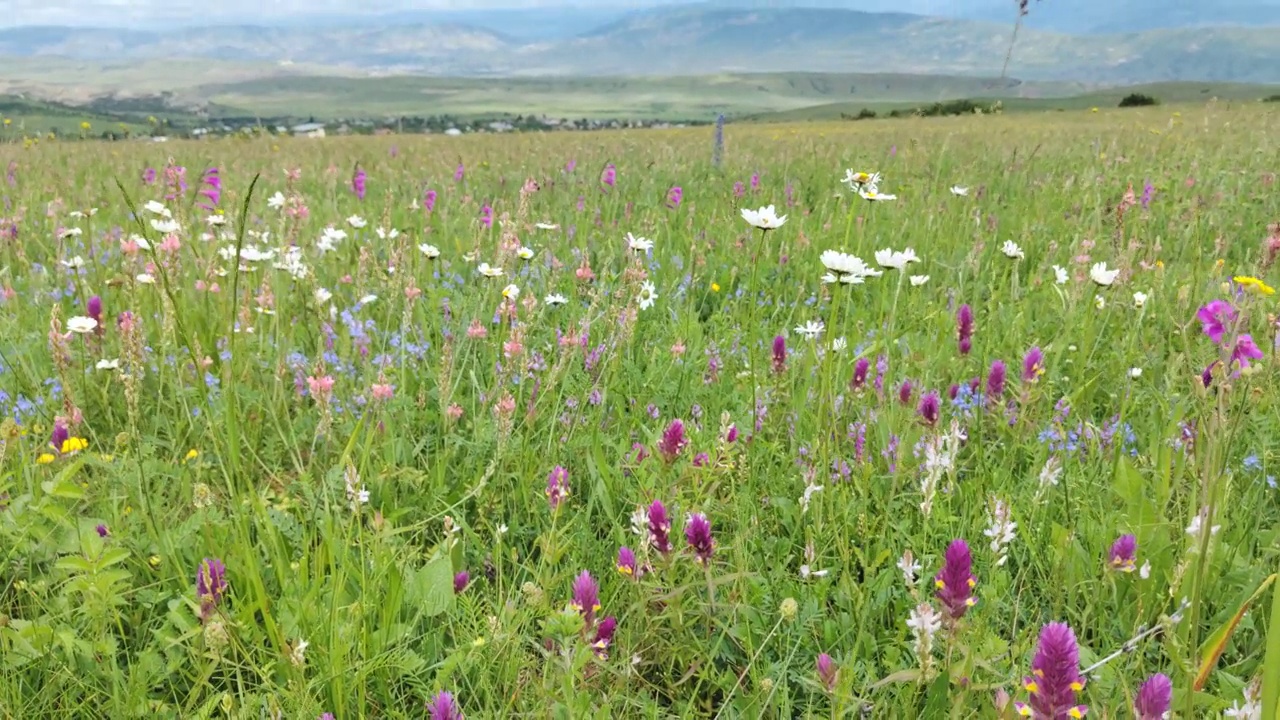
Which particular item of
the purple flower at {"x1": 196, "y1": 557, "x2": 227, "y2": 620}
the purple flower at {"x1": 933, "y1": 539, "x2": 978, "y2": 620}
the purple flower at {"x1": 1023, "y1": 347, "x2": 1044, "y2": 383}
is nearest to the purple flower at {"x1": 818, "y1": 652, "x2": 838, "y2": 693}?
the purple flower at {"x1": 933, "y1": 539, "x2": 978, "y2": 620}

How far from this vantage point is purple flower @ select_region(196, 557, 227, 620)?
1.65m

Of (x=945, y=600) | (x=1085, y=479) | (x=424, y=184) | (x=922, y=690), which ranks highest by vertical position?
(x=424, y=184)

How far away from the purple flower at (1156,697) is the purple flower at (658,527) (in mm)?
892

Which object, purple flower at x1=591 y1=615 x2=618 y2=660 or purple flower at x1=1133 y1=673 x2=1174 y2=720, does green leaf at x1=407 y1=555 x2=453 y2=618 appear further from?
purple flower at x1=1133 y1=673 x2=1174 y2=720

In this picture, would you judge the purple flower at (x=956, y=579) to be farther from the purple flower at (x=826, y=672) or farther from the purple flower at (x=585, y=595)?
the purple flower at (x=585, y=595)

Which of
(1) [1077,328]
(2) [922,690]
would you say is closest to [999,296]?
(1) [1077,328]

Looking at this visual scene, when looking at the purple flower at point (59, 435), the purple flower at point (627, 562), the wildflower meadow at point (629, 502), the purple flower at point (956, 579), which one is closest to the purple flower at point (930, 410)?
the wildflower meadow at point (629, 502)

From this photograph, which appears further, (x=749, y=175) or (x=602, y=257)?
(x=749, y=175)

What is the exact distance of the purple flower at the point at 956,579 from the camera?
4.62 feet

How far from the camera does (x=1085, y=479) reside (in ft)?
8.02

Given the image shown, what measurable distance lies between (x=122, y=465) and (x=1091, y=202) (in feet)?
22.6

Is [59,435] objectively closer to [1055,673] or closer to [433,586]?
[433,586]

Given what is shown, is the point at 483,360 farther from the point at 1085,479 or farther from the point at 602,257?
the point at 1085,479

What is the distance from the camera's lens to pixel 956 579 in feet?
4.69
